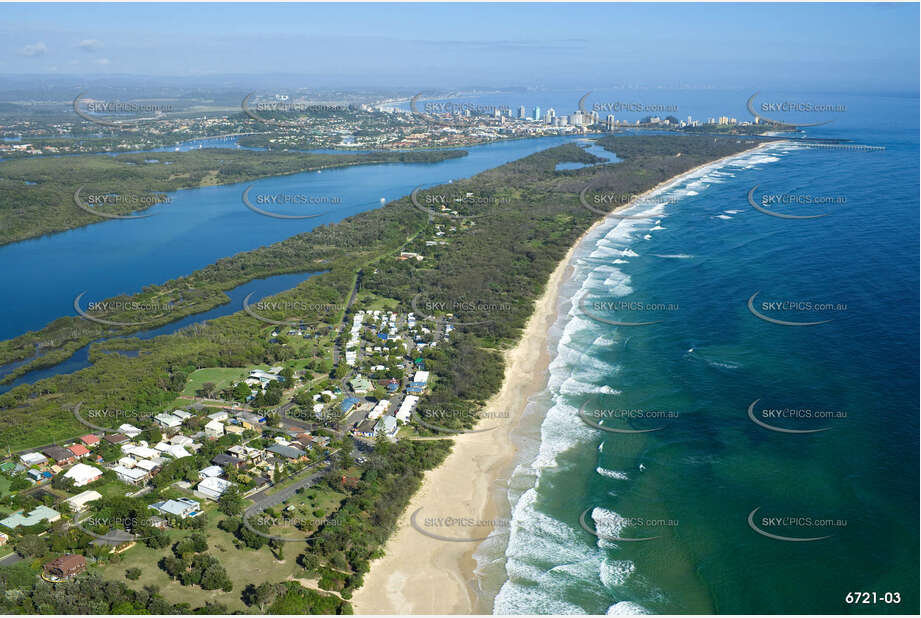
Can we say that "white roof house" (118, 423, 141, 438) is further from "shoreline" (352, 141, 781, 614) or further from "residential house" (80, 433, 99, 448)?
"shoreline" (352, 141, 781, 614)

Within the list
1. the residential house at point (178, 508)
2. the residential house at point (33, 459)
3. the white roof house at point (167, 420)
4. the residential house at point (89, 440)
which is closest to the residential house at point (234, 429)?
the white roof house at point (167, 420)

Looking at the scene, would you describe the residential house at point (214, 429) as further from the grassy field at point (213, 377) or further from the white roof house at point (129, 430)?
the grassy field at point (213, 377)

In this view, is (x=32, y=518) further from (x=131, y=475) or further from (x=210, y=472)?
(x=210, y=472)

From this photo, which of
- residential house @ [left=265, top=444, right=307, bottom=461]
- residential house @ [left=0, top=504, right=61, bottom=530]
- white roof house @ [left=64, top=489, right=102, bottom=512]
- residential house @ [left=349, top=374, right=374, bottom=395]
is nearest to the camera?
residential house @ [left=0, top=504, right=61, bottom=530]

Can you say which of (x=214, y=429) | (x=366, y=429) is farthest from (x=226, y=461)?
(x=366, y=429)

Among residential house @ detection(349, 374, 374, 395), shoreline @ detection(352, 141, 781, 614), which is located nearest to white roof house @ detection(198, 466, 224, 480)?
shoreline @ detection(352, 141, 781, 614)

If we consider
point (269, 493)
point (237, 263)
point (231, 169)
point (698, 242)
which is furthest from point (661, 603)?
point (231, 169)

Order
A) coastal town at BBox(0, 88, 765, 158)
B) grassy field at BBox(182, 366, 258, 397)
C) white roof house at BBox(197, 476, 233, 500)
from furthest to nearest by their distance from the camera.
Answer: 1. coastal town at BBox(0, 88, 765, 158)
2. grassy field at BBox(182, 366, 258, 397)
3. white roof house at BBox(197, 476, 233, 500)
